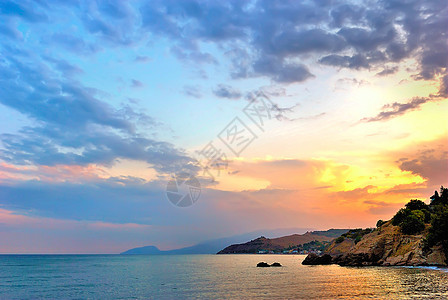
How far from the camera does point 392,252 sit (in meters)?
114

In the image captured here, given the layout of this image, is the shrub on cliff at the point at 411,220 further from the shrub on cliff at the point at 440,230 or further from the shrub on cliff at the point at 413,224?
the shrub on cliff at the point at 440,230

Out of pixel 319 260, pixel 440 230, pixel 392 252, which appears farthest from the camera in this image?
pixel 319 260

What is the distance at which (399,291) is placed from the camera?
170 feet

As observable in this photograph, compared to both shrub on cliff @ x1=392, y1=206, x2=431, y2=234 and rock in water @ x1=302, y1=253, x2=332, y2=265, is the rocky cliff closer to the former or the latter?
rock in water @ x1=302, y1=253, x2=332, y2=265

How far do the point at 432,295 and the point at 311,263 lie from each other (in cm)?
10637

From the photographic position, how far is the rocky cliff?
9731cm

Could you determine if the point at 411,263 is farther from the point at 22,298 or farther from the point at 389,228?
the point at 22,298

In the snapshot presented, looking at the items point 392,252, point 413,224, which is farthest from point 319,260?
point 413,224

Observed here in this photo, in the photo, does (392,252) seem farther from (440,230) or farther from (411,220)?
(440,230)

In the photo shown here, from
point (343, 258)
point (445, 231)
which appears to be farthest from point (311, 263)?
point (445, 231)

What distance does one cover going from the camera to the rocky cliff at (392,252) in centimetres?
9731

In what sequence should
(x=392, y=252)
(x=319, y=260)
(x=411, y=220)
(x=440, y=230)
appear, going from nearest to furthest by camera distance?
(x=440, y=230) → (x=392, y=252) → (x=411, y=220) → (x=319, y=260)

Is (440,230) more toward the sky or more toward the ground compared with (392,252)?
more toward the sky

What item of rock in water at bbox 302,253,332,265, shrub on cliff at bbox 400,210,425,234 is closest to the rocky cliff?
rock in water at bbox 302,253,332,265
